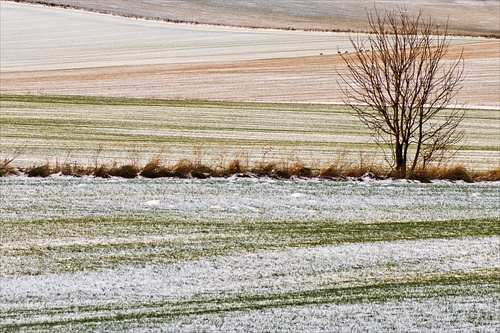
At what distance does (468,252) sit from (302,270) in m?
2.57

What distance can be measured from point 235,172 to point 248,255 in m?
5.13

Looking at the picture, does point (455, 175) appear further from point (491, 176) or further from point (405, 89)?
point (405, 89)

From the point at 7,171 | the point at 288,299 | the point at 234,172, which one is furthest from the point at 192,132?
the point at 288,299

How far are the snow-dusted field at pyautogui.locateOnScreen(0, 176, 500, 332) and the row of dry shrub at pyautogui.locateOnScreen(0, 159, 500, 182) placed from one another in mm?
365

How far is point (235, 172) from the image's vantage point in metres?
15.9

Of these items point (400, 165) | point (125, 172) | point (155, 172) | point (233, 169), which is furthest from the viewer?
point (400, 165)

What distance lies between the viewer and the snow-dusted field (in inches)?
339

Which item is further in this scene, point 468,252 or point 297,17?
point 297,17

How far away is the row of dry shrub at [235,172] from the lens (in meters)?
15.6

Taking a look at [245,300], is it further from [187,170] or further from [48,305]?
[187,170]

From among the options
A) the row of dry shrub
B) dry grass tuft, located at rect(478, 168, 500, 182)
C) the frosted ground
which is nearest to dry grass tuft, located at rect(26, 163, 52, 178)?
the row of dry shrub

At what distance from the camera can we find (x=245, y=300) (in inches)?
357

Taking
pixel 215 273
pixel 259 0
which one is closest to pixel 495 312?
pixel 215 273

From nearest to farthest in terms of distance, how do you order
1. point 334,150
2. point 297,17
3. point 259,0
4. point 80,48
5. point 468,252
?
point 468,252 < point 334,150 < point 80,48 < point 297,17 < point 259,0
